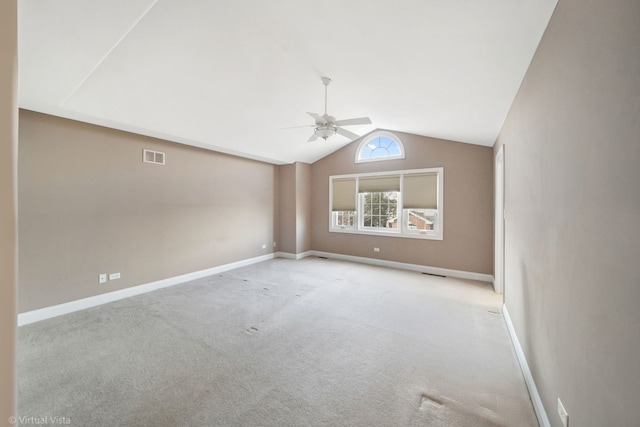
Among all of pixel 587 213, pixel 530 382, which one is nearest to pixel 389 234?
pixel 530 382

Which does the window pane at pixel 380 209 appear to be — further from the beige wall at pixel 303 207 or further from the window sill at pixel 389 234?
the beige wall at pixel 303 207

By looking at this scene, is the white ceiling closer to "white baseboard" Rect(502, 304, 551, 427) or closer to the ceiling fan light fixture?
the ceiling fan light fixture

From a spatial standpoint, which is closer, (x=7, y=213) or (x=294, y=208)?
(x=7, y=213)

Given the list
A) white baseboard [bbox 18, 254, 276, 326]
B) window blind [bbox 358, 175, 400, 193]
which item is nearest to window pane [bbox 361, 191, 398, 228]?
window blind [bbox 358, 175, 400, 193]

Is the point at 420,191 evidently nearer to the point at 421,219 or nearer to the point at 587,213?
the point at 421,219

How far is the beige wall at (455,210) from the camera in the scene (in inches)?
189

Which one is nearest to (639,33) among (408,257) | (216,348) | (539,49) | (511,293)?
(539,49)

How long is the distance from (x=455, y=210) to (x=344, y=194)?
8.75 feet

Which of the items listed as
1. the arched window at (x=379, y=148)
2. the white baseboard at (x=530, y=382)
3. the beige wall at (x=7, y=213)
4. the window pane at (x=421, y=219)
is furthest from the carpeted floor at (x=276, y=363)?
the arched window at (x=379, y=148)

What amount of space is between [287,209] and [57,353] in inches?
193

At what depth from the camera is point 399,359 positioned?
2.38 metres

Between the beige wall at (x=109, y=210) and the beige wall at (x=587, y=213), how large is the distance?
16.8 feet

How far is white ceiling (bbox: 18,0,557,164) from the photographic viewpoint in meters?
1.90

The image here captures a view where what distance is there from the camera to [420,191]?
18.1 ft
